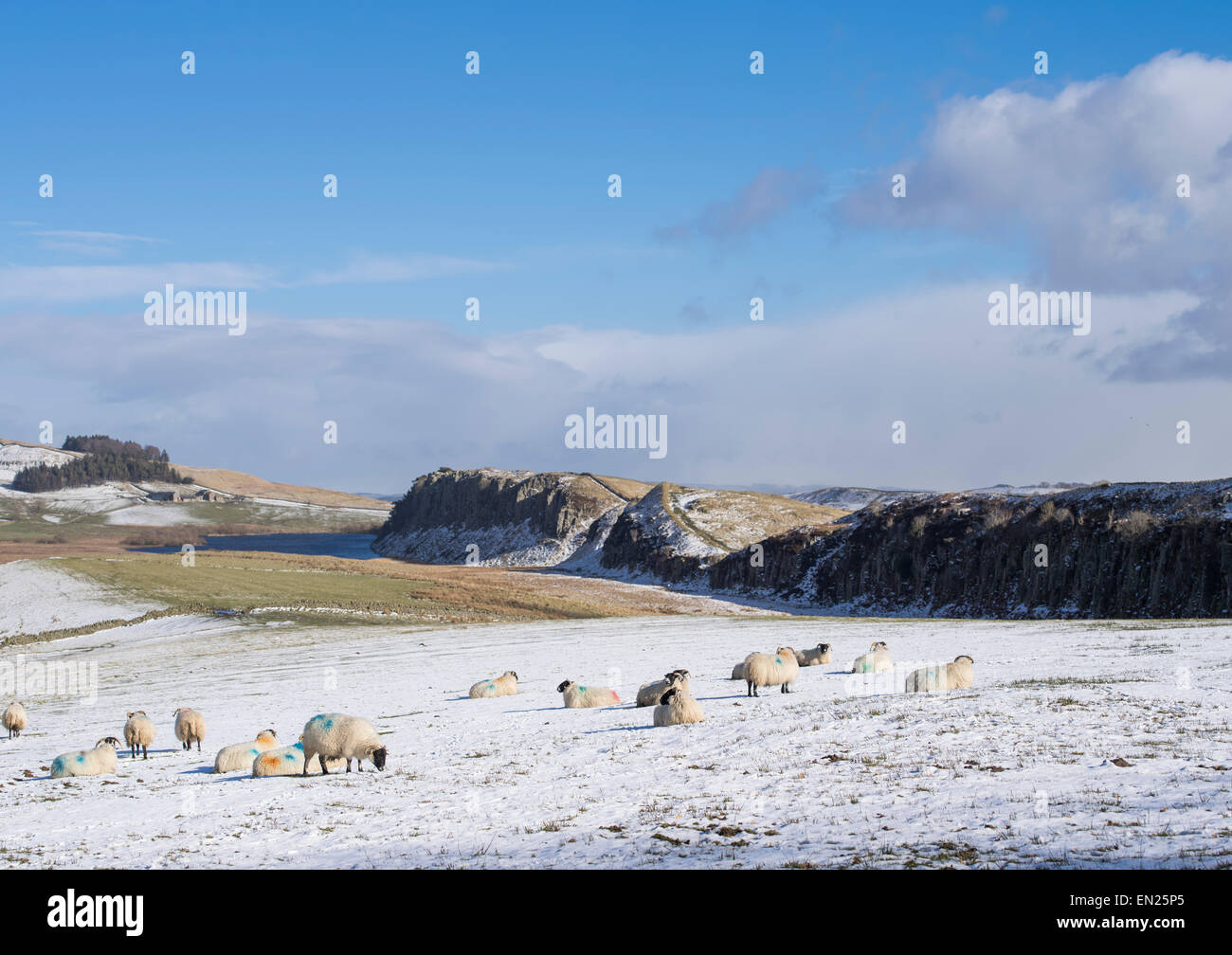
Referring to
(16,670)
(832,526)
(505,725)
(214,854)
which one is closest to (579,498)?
(832,526)

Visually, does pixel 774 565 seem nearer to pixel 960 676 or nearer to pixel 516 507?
pixel 960 676

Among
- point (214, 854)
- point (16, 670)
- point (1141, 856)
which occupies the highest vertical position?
point (1141, 856)

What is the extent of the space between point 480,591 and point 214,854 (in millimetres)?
63394

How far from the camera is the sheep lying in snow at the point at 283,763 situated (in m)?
18.5

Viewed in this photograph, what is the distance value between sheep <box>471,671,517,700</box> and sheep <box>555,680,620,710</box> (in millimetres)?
3965

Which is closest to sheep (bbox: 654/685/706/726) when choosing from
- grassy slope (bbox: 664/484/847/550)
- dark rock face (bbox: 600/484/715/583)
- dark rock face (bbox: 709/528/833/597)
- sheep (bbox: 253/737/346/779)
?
sheep (bbox: 253/737/346/779)

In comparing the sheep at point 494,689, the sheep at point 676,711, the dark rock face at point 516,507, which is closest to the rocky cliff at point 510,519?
the dark rock face at point 516,507

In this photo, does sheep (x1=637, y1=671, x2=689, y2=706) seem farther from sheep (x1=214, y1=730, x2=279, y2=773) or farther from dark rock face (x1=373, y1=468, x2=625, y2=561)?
dark rock face (x1=373, y1=468, x2=625, y2=561)

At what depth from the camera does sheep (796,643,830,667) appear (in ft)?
109

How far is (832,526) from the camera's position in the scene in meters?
98.4
